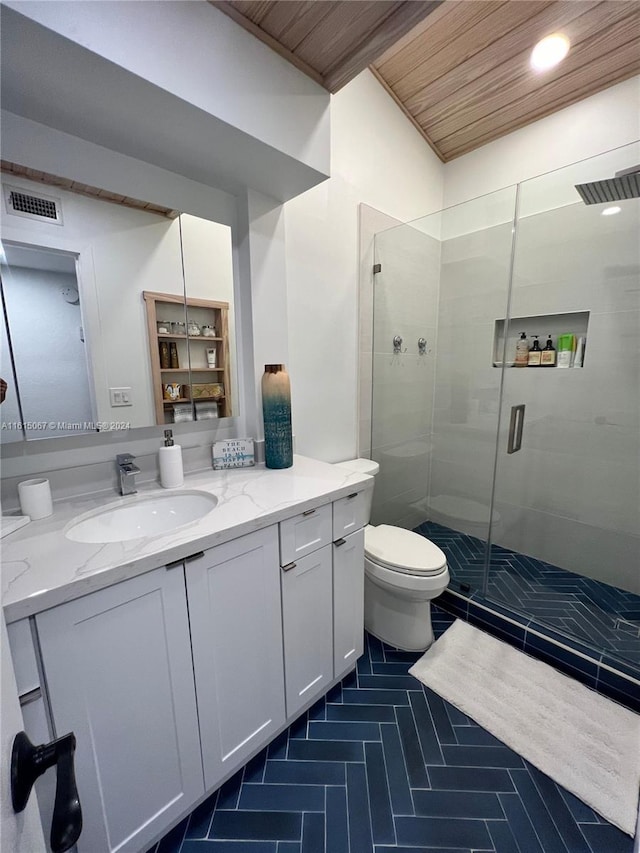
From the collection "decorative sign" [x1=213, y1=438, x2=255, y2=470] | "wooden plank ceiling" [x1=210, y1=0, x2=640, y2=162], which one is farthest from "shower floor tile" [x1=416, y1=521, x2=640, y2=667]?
"wooden plank ceiling" [x1=210, y1=0, x2=640, y2=162]

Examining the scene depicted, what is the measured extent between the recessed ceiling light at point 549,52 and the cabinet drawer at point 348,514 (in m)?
2.35

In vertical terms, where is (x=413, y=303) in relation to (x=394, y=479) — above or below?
above

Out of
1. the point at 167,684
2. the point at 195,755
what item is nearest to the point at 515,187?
the point at 167,684

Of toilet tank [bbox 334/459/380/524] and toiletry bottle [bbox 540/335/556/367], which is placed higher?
toiletry bottle [bbox 540/335/556/367]

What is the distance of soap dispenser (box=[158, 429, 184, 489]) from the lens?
1.34 meters

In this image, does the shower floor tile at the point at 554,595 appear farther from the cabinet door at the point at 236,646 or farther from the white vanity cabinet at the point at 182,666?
the cabinet door at the point at 236,646

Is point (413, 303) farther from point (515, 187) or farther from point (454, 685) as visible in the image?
point (454, 685)

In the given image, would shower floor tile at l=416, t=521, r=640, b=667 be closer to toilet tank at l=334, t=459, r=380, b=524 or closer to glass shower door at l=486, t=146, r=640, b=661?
glass shower door at l=486, t=146, r=640, b=661

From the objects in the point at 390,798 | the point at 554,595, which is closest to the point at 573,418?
the point at 554,595

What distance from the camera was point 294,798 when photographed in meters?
1.17

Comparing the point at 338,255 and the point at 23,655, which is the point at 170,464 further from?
the point at 338,255

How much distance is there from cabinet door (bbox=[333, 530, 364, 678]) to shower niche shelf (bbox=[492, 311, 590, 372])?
1693 mm

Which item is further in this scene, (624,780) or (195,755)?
(624,780)

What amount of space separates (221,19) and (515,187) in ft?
5.97
